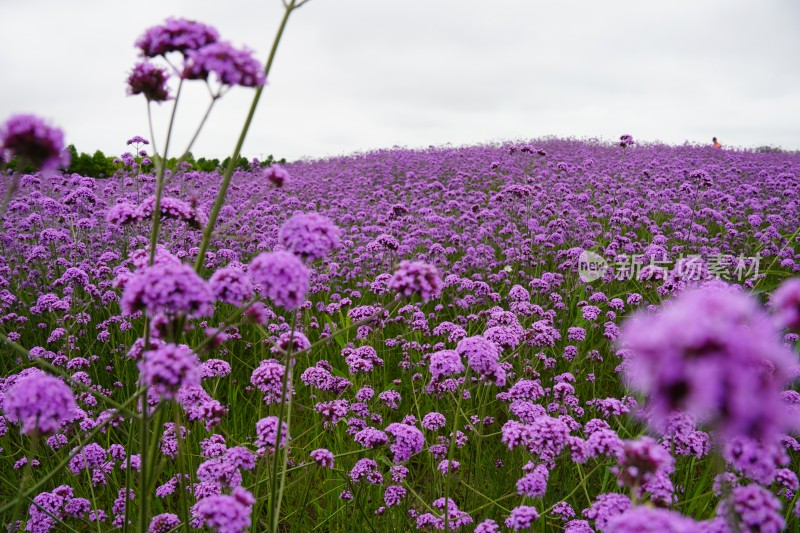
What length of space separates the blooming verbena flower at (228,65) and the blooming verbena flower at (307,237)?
527mm

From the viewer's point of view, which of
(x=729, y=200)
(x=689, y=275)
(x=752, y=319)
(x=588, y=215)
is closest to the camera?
(x=752, y=319)

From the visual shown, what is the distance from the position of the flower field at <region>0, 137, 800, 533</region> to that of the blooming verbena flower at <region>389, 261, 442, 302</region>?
11 mm

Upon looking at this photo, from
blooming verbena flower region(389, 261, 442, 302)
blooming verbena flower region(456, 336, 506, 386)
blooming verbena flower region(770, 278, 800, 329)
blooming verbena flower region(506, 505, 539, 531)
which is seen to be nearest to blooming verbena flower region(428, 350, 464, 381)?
blooming verbena flower region(456, 336, 506, 386)

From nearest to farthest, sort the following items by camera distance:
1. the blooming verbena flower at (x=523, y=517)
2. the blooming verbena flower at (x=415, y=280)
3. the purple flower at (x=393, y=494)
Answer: the blooming verbena flower at (x=415, y=280)
the blooming verbena flower at (x=523, y=517)
the purple flower at (x=393, y=494)

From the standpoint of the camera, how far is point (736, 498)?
→ 69.8 inches

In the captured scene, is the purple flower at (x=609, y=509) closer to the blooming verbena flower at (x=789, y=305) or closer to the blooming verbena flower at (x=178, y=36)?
the blooming verbena flower at (x=789, y=305)

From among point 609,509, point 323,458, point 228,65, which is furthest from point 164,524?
point 228,65

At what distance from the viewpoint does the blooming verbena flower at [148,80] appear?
2.25 m

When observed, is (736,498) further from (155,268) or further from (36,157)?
(36,157)

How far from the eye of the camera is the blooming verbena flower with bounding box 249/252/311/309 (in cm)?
191

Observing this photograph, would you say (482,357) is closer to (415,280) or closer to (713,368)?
(415,280)

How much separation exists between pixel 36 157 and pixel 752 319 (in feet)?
6.95

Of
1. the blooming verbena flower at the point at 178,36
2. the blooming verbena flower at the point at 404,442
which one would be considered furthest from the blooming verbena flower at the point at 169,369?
the blooming verbena flower at the point at 404,442

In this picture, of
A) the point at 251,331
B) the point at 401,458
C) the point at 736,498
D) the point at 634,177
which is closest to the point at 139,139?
the point at 251,331
